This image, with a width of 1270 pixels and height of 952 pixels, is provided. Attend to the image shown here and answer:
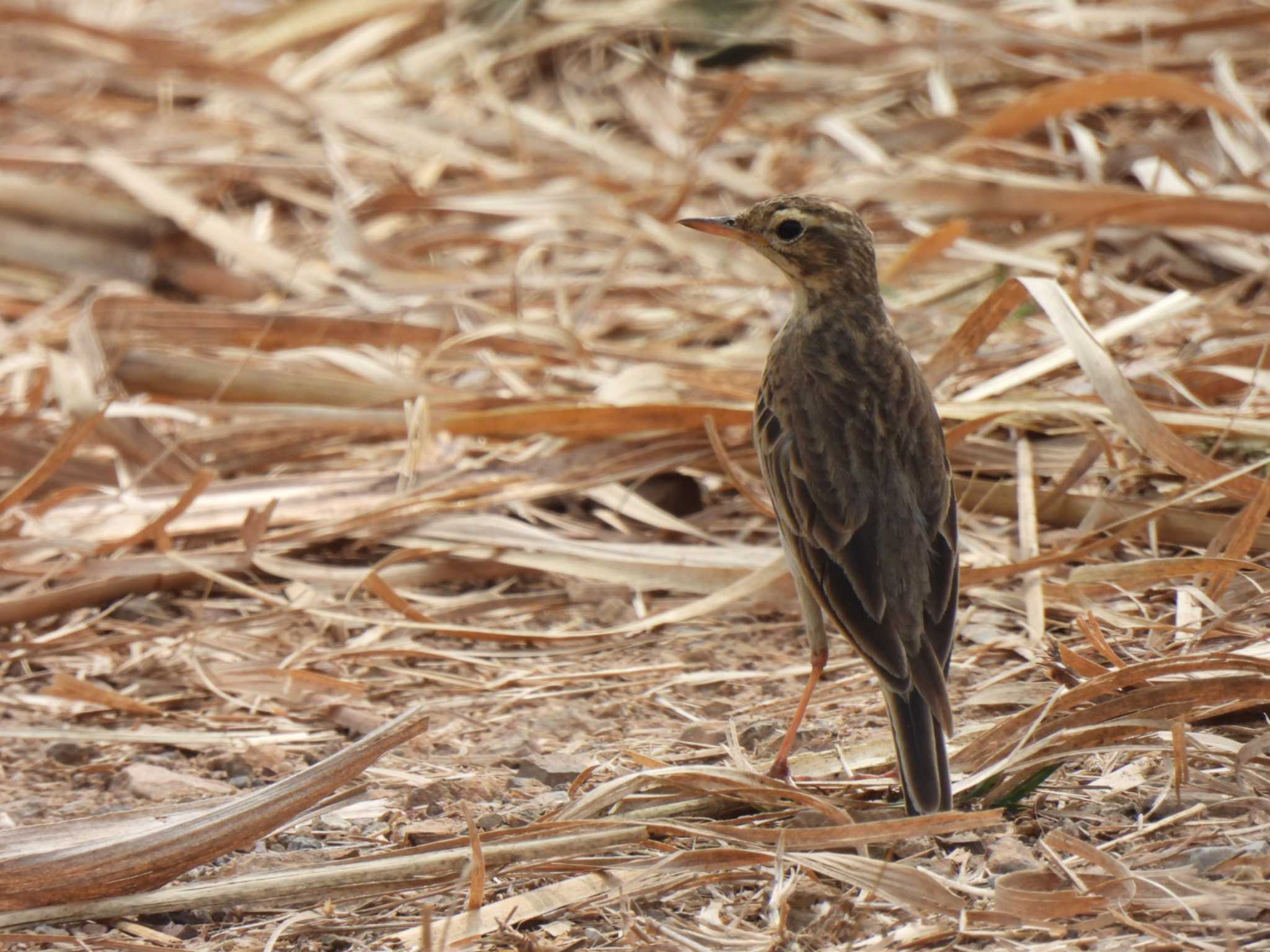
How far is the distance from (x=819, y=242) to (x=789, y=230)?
0.28 ft

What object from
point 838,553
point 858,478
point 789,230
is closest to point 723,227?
point 789,230

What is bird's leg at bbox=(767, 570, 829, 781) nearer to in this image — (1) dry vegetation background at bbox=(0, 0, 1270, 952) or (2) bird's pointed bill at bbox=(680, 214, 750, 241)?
(1) dry vegetation background at bbox=(0, 0, 1270, 952)

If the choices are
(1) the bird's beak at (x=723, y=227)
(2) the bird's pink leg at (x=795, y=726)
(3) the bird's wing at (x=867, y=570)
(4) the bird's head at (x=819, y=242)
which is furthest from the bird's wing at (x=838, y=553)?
(1) the bird's beak at (x=723, y=227)

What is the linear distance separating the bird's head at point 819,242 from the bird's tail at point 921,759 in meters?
1.29

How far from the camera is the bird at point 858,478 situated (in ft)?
10.6

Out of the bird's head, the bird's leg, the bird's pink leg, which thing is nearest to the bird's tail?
the bird's pink leg

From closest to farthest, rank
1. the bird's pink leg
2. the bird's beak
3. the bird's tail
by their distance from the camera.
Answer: the bird's tail, the bird's pink leg, the bird's beak

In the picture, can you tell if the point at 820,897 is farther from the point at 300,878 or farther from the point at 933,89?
the point at 933,89

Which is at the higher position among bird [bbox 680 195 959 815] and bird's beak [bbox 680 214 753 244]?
bird's beak [bbox 680 214 753 244]

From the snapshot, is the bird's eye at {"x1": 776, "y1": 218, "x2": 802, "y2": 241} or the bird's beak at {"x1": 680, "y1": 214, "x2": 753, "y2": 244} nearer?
the bird's eye at {"x1": 776, "y1": 218, "x2": 802, "y2": 241}

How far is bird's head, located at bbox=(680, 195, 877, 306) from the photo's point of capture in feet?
13.2

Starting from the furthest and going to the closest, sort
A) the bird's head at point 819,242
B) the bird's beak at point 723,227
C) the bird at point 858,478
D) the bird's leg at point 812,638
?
1. the bird's beak at point 723,227
2. the bird's head at point 819,242
3. the bird's leg at point 812,638
4. the bird at point 858,478

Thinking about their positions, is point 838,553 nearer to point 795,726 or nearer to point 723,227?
point 795,726

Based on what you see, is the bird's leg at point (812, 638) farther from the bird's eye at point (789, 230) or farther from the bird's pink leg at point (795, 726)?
the bird's eye at point (789, 230)
